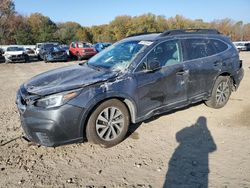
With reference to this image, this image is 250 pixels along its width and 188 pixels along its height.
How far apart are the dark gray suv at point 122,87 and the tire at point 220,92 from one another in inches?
0.9

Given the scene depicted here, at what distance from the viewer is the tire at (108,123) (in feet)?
13.2

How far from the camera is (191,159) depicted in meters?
3.77

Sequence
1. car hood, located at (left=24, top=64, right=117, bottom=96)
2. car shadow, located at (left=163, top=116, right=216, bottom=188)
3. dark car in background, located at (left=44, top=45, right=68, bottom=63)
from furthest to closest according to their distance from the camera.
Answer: dark car in background, located at (left=44, top=45, right=68, bottom=63), car hood, located at (left=24, top=64, right=117, bottom=96), car shadow, located at (left=163, top=116, right=216, bottom=188)

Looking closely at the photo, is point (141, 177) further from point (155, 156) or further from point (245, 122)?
point (245, 122)

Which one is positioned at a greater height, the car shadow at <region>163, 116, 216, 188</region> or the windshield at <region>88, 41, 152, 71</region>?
the windshield at <region>88, 41, 152, 71</region>

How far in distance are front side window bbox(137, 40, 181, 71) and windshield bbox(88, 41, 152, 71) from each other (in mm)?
191

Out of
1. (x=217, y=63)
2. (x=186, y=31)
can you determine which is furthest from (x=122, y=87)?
(x=217, y=63)

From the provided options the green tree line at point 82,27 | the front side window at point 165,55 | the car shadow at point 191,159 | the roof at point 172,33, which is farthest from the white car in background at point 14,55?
the green tree line at point 82,27

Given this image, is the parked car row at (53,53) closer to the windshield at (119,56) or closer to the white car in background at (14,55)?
the white car in background at (14,55)

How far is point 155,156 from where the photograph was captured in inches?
154

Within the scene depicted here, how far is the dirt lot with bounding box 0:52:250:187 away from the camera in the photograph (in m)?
3.32

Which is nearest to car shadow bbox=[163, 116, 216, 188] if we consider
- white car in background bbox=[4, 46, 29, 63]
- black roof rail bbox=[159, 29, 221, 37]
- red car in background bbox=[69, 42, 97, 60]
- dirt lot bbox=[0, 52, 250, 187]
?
dirt lot bbox=[0, 52, 250, 187]

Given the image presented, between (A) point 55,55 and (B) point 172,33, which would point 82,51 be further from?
(B) point 172,33

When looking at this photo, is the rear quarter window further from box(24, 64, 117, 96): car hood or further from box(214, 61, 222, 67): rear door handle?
box(24, 64, 117, 96): car hood
